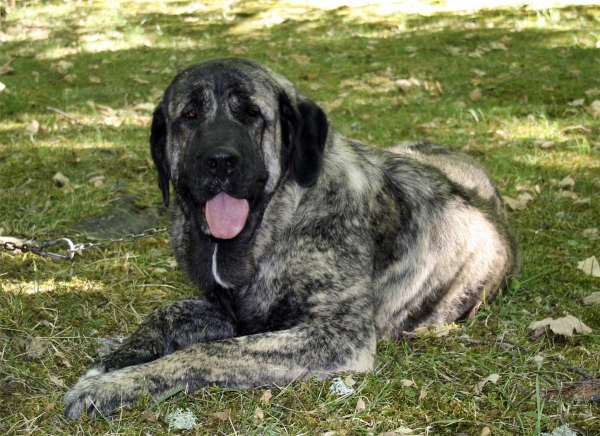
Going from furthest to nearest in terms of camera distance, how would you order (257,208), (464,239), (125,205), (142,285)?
(125,205) < (142,285) < (464,239) < (257,208)

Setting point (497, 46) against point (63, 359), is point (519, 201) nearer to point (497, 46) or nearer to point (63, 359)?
point (63, 359)

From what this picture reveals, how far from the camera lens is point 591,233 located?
21.2 ft

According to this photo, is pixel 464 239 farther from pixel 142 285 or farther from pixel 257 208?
pixel 142 285

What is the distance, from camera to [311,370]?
4297 mm

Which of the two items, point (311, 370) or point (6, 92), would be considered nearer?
point (311, 370)

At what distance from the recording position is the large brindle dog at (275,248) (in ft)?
13.9

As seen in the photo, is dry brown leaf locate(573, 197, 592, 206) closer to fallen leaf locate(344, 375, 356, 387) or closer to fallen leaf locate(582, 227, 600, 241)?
fallen leaf locate(582, 227, 600, 241)

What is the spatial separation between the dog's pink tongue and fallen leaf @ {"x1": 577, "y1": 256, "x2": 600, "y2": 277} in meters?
2.69

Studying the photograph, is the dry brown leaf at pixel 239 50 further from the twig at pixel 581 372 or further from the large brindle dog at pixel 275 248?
the twig at pixel 581 372

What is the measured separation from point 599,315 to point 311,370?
2079 millimetres

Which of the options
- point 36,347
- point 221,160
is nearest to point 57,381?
point 36,347

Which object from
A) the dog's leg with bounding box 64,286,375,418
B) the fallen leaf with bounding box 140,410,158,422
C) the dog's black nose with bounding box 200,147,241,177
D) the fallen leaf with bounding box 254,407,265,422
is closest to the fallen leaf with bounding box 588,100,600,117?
the dog's leg with bounding box 64,286,375,418

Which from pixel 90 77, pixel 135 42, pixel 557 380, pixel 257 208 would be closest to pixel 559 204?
pixel 557 380

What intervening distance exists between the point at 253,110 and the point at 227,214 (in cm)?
58
